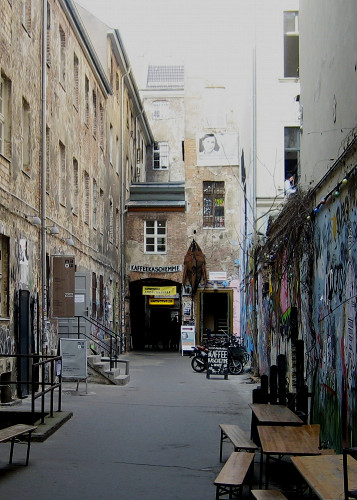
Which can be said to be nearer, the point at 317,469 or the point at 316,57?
the point at 317,469

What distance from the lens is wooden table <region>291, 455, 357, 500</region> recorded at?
222 inches

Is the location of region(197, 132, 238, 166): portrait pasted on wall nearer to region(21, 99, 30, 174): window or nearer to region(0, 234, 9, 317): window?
region(21, 99, 30, 174): window

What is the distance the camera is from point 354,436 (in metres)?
8.82

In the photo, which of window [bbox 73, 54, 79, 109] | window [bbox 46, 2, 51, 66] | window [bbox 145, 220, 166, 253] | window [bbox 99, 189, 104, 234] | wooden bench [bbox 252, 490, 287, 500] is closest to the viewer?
wooden bench [bbox 252, 490, 287, 500]

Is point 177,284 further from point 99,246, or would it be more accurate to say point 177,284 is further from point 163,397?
point 163,397

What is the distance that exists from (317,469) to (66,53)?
766 inches

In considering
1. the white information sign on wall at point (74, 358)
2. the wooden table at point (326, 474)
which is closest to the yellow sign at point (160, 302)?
the white information sign on wall at point (74, 358)

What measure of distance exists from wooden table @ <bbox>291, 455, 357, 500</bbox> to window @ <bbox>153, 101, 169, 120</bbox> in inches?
1864

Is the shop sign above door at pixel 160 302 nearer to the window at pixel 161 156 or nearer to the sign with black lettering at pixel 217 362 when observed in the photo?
the window at pixel 161 156

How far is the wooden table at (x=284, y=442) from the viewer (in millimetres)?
7543

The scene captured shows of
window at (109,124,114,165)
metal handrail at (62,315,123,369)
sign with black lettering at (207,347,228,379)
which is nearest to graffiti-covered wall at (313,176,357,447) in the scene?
metal handrail at (62,315,123,369)

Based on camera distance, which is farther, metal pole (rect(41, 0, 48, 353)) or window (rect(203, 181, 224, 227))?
window (rect(203, 181, 224, 227))

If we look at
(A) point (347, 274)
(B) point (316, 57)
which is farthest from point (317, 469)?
(B) point (316, 57)

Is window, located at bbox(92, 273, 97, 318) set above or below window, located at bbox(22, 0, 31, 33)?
below
